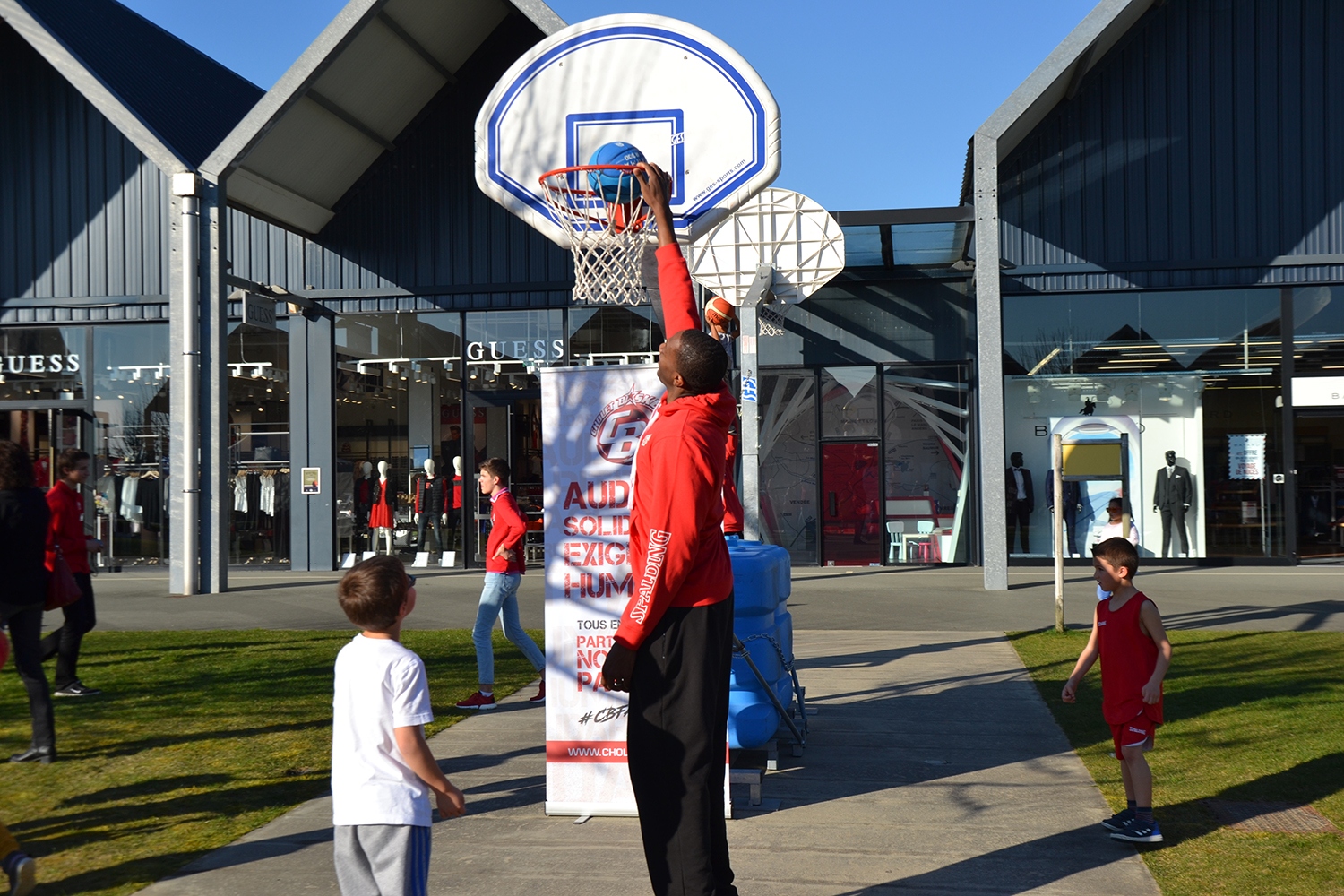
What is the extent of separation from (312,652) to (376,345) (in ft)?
29.9

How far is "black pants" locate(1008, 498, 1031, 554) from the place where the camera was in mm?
17734

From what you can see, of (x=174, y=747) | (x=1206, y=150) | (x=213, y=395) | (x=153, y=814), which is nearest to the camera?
(x=153, y=814)

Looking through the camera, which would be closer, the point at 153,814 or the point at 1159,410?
the point at 153,814

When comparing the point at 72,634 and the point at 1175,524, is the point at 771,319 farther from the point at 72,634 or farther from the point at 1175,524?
the point at 72,634

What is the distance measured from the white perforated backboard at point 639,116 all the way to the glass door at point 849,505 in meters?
10.2

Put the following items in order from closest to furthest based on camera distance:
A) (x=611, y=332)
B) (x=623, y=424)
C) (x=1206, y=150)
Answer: (x=623, y=424), (x=1206, y=150), (x=611, y=332)

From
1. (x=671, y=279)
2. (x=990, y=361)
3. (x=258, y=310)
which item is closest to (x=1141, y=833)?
(x=671, y=279)

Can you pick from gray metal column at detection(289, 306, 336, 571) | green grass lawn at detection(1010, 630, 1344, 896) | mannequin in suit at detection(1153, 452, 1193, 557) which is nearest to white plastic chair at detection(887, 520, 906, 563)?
mannequin in suit at detection(1153, 452, 1193, 557)

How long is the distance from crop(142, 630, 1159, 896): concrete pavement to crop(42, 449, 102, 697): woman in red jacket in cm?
303

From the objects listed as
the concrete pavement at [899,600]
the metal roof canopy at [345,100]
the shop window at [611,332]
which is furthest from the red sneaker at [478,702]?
the shop window at [611,332]

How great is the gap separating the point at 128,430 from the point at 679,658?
1757 centimetres

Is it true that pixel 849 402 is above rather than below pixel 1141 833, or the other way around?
above

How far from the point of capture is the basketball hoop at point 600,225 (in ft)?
25.1

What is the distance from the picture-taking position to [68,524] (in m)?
8.12
